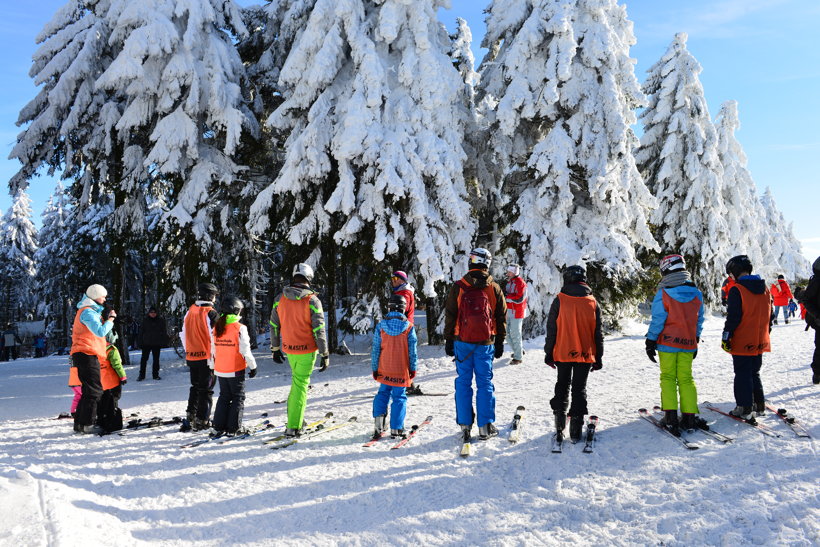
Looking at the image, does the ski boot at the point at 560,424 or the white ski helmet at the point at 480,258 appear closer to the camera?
the ski boot at the point at 560,424

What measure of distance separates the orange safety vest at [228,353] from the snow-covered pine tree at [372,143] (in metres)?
6.17

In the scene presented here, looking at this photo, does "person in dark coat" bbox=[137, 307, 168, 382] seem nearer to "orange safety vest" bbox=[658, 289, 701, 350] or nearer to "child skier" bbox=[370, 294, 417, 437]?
"child skier" bbox=[370, 294, 417, 437]

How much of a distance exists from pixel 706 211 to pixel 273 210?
17.8 meters

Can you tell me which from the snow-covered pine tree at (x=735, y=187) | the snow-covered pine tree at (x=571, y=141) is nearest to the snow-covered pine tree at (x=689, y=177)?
the snow-covered pine tree at (x=735, y=187)

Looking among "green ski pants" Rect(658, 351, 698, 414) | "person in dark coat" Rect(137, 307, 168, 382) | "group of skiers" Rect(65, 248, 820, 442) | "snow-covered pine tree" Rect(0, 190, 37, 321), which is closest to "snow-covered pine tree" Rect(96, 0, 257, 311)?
"person in dark coat" Rect(137, 307, 168, 382)

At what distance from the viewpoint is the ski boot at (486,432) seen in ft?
19.9

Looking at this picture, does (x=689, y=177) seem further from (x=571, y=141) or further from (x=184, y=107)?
(x=184, y=107)

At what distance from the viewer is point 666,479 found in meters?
4.63

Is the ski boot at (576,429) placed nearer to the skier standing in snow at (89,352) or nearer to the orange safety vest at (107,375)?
the skier standing in snow at (89,352)

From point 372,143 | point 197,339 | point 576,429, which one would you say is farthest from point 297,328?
point 372,143

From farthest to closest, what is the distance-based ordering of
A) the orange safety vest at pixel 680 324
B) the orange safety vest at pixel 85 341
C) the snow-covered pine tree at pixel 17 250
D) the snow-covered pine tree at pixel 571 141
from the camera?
the snow-covered pine tree at pixel 17 250 → the snow-covered pine tree at pixel 571 141 → the orange safety vest at pixel 85 341 → the orange safety vest at pixel 680 324

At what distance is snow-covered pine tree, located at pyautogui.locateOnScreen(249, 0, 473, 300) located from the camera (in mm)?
12680

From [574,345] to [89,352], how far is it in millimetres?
6215

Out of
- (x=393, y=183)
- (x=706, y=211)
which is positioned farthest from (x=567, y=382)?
(x=706, y=211)
